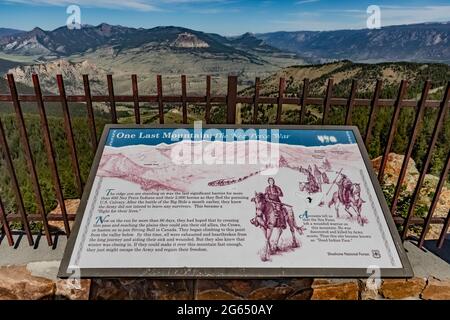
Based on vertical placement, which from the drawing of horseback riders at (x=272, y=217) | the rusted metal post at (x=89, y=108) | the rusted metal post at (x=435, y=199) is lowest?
the rusted metal post at (x=435, y=199)

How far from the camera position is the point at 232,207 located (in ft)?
10.1

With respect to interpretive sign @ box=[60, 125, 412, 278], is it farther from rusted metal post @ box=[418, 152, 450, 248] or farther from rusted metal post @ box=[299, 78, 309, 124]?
rusted metal post @ box=[418, 152, 450, 248]

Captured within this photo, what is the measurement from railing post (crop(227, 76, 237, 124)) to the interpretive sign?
0.41m

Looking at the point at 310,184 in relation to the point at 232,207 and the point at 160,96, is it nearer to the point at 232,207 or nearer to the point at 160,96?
the point at 232,207

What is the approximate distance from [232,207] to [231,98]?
1293 mm

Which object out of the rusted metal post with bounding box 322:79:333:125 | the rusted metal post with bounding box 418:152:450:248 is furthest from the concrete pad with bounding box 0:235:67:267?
the rusted metal post with bounding box 418:152:450:248

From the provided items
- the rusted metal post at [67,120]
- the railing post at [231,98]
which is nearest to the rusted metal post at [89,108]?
the rusted metal post at [67,120]

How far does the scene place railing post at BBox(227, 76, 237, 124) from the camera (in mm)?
3752

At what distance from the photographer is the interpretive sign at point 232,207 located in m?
2.78

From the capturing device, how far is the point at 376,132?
1348 inches

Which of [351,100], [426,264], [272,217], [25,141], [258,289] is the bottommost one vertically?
[258,289]

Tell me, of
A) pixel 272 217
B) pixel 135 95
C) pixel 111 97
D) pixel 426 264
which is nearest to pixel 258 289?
pixel 272 217

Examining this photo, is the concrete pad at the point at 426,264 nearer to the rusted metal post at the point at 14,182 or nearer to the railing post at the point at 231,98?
the railing post at the point at 231,98

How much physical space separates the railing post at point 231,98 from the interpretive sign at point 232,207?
0.41m
